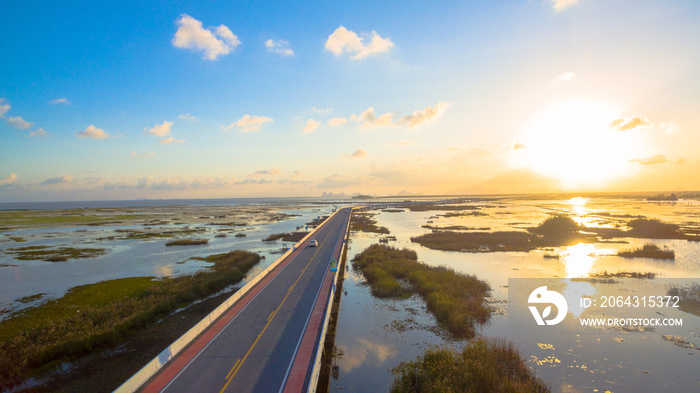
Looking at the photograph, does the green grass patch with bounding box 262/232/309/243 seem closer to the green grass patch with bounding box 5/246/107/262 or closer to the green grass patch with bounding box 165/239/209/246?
the green grass patch with bounding box 165/239/209/246

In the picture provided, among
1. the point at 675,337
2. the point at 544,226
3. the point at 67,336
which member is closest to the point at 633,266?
the point at 675,337

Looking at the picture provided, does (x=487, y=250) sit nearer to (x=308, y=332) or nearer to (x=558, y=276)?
(x=558, y=276)

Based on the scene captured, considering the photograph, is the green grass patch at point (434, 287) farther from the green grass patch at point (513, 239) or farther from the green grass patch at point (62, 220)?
the green grass patch at point (62, 220)

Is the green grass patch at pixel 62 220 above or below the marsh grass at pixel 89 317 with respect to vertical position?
above

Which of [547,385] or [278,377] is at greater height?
[278,377]

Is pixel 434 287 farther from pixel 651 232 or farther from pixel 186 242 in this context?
pixel 651 232

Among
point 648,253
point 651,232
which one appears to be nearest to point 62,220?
point 648,253

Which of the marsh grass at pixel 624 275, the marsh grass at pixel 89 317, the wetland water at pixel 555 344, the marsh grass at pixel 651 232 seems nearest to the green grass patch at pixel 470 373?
the wetland water at pixel 555 344
